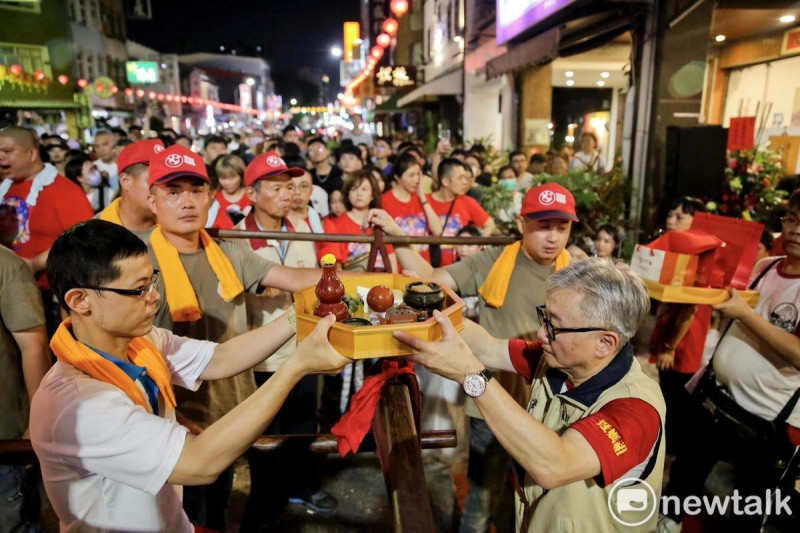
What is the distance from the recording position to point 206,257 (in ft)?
9.93

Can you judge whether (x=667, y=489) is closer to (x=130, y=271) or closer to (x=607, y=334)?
(x=607, y=334)

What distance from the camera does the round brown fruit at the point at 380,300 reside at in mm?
2027

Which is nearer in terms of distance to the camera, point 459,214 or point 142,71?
point 459,214

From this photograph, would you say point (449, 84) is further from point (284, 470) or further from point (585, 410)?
point (585, 410)

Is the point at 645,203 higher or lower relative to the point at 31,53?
lower

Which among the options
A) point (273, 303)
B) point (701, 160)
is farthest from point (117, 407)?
point (701, 160)

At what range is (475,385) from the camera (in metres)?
1.77

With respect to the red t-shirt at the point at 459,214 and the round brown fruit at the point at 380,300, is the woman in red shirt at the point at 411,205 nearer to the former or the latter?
the red t-shirt at the point at 459,214

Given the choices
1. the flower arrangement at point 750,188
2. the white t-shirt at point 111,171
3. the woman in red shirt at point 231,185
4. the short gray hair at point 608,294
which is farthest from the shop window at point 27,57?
the short gray hair at point 608,294

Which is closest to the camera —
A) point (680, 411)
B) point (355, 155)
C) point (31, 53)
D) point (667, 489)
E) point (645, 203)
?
point (667, 489)

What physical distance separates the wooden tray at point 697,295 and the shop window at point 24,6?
3055 cm

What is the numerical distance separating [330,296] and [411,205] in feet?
12.0

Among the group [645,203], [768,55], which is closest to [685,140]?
[645,203]

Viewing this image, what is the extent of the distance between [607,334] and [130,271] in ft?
5.70
